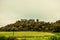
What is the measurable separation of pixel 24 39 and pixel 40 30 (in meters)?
12.1

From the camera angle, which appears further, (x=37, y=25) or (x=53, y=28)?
(x=37, y=25)

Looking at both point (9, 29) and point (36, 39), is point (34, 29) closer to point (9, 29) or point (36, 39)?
point (9, 29)

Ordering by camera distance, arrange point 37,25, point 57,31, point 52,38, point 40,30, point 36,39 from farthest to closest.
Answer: point 37,25 < point 40,30 < point 57,31 < point 36,39 < point 52,38

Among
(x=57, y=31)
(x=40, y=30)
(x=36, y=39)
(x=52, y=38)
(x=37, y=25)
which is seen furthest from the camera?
(x=37, y=25)

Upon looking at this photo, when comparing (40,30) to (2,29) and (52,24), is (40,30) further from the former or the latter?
(2,29)

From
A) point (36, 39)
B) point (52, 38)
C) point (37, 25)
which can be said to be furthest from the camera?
point (37, 25)

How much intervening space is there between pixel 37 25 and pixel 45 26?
5.50 ft

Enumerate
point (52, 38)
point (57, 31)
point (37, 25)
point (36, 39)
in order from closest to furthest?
point (52, 38), point (36, 39), point (57, 31), point (37, 25)

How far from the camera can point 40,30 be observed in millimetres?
44656

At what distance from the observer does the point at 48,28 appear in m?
46.1

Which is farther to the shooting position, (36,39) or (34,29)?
(34,29)

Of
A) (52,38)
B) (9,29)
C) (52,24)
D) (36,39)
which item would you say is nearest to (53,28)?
(52,24)

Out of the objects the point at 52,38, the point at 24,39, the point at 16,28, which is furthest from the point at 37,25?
the point at 52,38

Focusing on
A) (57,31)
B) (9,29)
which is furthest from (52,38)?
(9,29)
